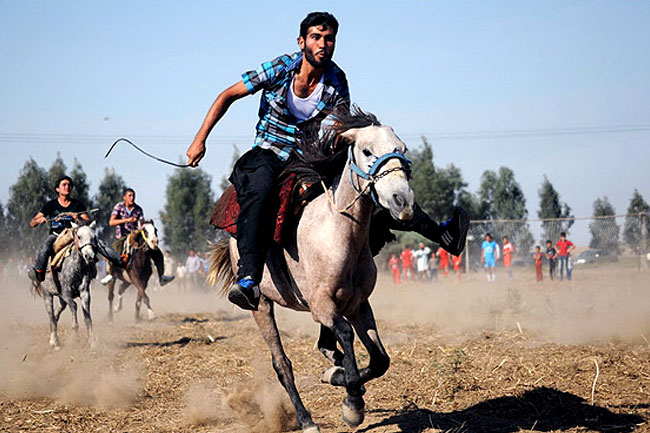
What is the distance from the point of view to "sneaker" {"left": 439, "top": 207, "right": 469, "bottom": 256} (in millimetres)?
5465

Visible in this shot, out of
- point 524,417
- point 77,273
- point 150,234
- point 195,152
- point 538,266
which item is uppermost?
point 195,152

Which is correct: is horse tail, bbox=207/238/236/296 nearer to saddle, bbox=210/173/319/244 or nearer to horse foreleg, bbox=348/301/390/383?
saddle, bbox=210/173/319/244

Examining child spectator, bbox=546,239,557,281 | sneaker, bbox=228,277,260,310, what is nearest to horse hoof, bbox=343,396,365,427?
sneaker, bbox=228,277,260,310

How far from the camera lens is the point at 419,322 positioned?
14.7m

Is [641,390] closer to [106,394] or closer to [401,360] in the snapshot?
[401,360]

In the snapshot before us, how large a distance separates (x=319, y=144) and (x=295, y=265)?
0.97m

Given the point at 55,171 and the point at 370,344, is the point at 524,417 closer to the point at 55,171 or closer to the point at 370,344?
the point at 370,344

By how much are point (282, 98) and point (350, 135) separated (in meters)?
1.02

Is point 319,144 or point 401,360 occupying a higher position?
point 319,144

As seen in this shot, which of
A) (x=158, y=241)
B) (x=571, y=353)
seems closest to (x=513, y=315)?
(x=571, y=353)

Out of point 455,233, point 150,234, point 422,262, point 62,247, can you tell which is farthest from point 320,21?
point 422,262

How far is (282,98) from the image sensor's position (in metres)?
5.75

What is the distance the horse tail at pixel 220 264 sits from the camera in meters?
7.03

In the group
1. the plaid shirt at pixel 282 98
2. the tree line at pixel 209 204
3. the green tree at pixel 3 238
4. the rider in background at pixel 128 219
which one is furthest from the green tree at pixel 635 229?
the green tree at pixel 3 238
